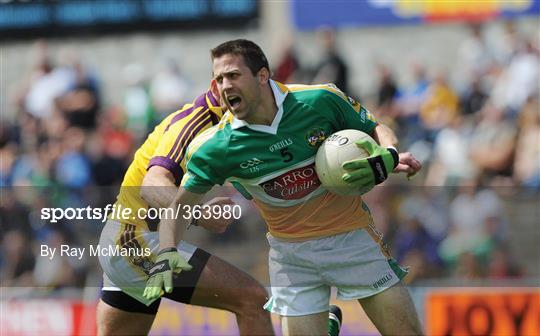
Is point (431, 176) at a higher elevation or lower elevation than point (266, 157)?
lower

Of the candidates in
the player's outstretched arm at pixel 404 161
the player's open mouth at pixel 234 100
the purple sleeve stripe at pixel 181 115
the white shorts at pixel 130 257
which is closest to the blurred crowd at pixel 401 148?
the white shorts at pixel 130 257

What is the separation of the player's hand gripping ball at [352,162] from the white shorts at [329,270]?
1.27 feet

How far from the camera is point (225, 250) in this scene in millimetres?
13148

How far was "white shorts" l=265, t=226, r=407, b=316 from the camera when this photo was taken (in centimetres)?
748

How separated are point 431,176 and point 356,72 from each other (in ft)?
17.1

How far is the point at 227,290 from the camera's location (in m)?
8.00

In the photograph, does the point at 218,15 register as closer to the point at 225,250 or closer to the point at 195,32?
the point at 195,32

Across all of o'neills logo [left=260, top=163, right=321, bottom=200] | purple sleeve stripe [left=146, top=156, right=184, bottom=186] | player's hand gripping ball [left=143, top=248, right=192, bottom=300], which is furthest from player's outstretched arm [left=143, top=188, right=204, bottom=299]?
o'neills logo [left=260, top=163, right=321, bottom=200]

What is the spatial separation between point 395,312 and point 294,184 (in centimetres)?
97

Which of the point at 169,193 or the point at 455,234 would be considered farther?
the point at 455,234

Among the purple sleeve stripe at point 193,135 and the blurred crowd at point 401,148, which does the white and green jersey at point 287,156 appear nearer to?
the purple sleeve stripe at point 193,135

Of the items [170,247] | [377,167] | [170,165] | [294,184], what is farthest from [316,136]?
[170,247]

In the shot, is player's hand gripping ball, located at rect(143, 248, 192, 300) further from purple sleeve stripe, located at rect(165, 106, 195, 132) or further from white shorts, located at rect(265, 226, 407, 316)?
purple sleeve stripe, located at rect(165, 106, 195, 132)

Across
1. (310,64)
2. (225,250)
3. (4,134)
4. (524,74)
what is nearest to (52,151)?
(4,134)
